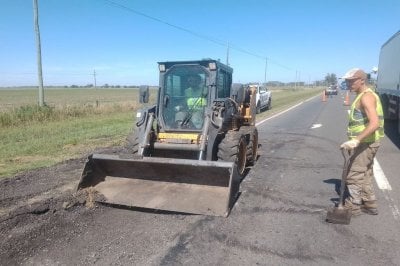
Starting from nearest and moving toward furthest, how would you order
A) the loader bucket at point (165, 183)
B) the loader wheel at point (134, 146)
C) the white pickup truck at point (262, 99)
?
1. the loader bucket at point (165, 183)
2. the loader wheel at point (134, 146)
3. the white pickup truck at point (262, 99)

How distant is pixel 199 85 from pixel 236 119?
1.33 m

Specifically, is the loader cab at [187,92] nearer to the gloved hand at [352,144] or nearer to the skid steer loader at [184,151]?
the skid steer loader at [184,151]

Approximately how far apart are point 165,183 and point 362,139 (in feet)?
9.66

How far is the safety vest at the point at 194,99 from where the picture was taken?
Result: 765 centimetres

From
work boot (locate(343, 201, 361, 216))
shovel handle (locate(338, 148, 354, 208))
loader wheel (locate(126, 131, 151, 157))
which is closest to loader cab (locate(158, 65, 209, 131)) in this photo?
loader wheel (locate(126, 131, 151, 157))

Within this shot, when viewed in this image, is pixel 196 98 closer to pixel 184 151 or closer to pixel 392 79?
pixel 184 151

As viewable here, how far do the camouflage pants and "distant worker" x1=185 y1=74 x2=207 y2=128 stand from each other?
114 inches

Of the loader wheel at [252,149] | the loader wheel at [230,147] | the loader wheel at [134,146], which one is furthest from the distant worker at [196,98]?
the loader wheel at [252,149]

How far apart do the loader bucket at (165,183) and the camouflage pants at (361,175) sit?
→ 162cm

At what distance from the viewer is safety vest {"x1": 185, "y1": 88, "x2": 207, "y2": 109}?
765cm

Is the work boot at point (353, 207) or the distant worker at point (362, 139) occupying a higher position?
the distant worker at point (362, 139)

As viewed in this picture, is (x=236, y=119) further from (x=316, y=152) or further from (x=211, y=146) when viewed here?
(x=316, y=152)

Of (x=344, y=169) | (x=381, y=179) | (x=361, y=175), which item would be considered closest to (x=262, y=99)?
(x=381, y=179)

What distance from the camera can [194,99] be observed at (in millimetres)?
7711
